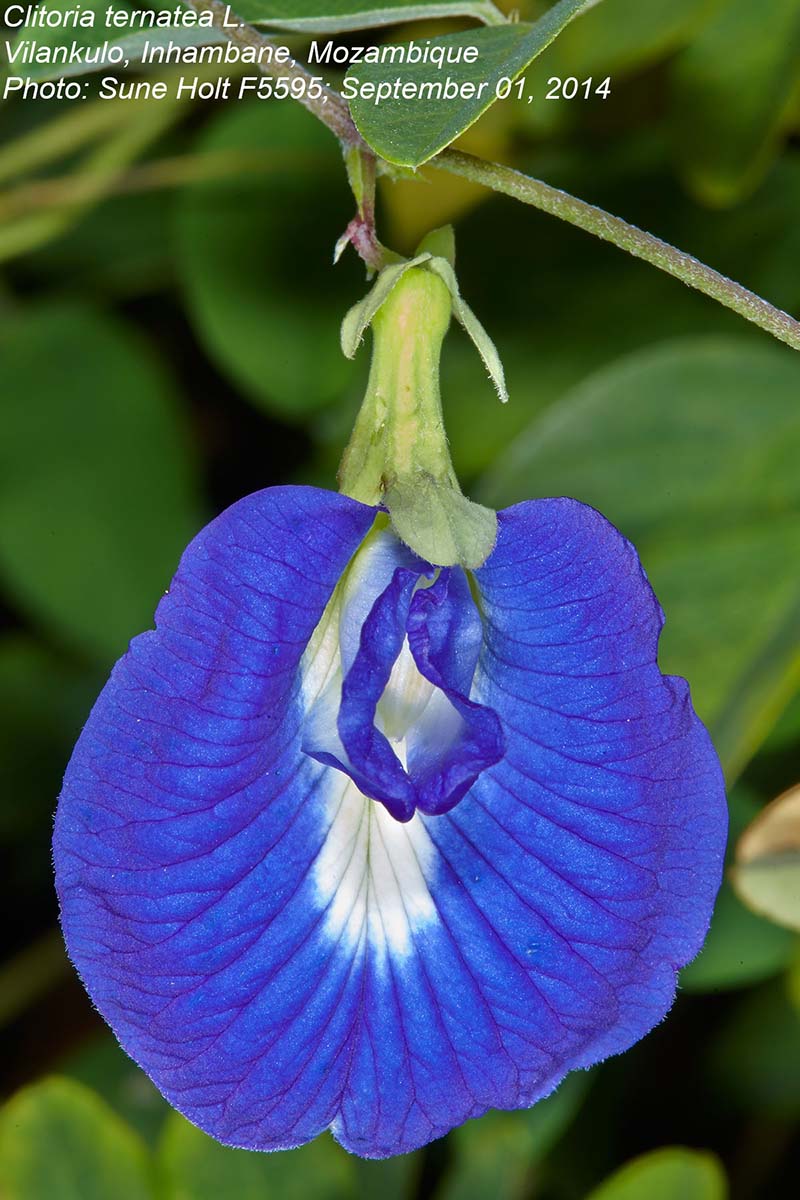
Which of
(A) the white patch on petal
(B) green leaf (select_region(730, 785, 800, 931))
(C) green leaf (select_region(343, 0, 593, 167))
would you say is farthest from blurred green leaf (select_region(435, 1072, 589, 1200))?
(C) green leaf (select_region(343, 0, 593, 167))

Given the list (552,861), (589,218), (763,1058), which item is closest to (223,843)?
(552,861)

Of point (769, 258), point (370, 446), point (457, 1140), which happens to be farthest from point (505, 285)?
point (457, 1140)

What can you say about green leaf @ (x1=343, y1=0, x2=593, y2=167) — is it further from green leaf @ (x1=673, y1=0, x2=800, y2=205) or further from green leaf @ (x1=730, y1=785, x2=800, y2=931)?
green leaf @ (x1=730, y1=785, x2=800, y2=931)

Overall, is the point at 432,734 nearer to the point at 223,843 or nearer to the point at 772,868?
the point at 223,843

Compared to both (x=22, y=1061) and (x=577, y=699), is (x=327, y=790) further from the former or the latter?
(x=22, y=1061)

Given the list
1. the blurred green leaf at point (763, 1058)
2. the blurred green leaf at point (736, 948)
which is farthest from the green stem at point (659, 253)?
the blurred green leaf at point (763, 1058)

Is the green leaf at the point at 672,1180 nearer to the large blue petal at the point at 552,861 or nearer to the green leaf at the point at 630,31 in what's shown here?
the large blue petal at the point at 552,861
